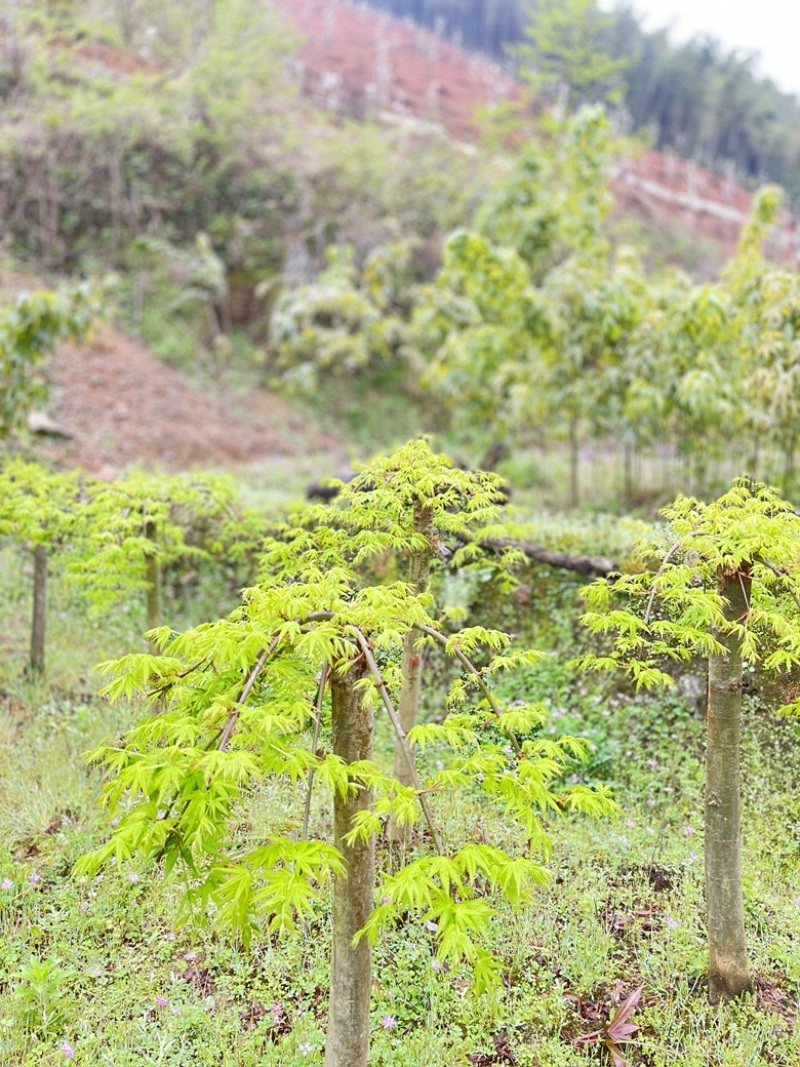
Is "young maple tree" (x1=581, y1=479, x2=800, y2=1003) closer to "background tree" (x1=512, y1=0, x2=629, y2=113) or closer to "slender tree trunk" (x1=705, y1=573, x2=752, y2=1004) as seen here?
"slender tree trunk" (x1=705, y1=573, x2=752, y2=1004)

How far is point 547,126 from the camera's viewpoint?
12.7 m

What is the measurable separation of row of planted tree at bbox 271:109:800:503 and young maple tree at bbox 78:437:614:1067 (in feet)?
16.7

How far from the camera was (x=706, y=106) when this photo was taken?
35031mm

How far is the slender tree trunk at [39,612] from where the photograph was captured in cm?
441

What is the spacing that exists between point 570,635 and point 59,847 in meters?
3.24

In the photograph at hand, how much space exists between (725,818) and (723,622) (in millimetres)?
769

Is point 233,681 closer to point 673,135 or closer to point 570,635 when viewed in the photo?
point 570,635

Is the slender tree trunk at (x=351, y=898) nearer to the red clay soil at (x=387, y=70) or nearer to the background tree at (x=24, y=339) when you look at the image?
the background tree at (x=24, y=339)

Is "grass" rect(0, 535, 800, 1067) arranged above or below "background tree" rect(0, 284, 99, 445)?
below

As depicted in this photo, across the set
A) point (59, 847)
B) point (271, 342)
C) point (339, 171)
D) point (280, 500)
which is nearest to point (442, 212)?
point (339, 171)

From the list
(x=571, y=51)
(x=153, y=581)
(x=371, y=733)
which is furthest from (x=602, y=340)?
(x=571, y=51)

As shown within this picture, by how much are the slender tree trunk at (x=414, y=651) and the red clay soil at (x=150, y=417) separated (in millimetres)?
6121

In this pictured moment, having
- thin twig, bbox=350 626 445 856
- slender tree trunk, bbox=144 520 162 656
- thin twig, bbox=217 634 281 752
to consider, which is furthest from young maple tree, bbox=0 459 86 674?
thin twig, bbox=350 626 445 856

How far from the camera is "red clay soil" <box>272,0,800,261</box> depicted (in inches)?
969
